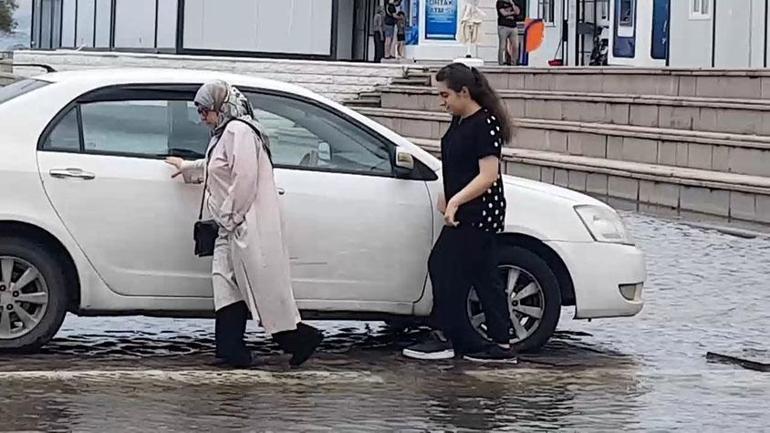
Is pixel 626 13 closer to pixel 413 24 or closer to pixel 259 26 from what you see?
pixel 413 24

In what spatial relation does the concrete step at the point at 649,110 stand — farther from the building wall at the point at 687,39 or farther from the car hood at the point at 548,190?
the car hood at the point at 548,190

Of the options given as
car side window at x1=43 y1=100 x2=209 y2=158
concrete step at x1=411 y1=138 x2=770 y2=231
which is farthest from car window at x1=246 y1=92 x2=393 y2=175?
concrete step at x1=411 y1=138 x2=770 y2=231

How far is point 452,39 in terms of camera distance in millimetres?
34125

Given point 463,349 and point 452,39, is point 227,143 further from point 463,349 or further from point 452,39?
point 452,39

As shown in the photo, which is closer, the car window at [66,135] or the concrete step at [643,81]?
the car window at [66,135]

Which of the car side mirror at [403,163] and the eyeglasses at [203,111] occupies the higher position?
the eyeglasses at [203,111]

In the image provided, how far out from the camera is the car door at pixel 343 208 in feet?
28.7

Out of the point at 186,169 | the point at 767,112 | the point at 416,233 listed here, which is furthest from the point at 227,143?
the point at 767,112

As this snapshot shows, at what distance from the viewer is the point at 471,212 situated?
8.64m

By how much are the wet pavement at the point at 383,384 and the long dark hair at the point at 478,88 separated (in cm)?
134

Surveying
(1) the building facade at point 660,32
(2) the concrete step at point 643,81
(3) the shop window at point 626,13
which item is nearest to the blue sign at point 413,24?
(1) the building facade at point 660,32

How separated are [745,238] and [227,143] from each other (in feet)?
27.0

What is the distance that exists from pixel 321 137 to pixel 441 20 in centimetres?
2536

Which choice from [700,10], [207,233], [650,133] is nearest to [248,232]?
[207,233]
